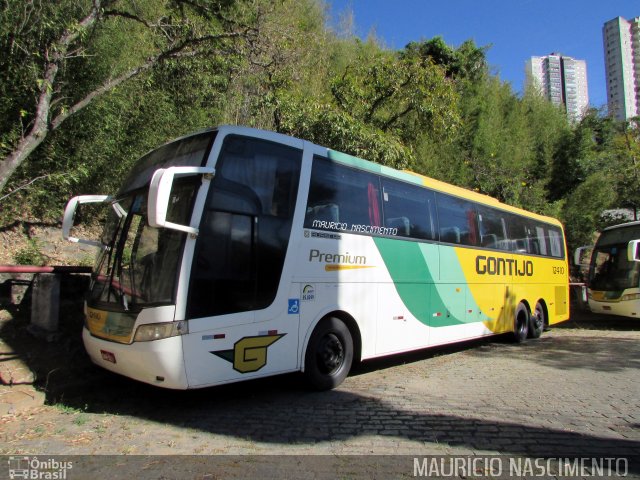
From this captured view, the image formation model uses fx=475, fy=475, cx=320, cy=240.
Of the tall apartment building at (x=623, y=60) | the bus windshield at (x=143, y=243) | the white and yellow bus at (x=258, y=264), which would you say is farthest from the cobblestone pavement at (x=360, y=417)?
the tall apartment building at (x=623, y=60)

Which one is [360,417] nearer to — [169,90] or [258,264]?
[258,264]

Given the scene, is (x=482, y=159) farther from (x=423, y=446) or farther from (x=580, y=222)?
(x=423, y=446)

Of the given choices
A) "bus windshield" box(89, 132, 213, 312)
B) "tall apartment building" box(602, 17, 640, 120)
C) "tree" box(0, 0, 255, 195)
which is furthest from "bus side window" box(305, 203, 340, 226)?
"tall apartment building" box(602, 17, 640, 120)

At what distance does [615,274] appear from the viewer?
15.6 meters

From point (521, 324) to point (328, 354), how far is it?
7.45 meters

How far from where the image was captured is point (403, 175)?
8.07m

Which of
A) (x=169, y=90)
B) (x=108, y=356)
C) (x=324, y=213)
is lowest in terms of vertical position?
(x=108, y=356)

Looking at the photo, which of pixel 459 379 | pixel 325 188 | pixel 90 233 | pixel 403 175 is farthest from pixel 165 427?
pixel 90 233

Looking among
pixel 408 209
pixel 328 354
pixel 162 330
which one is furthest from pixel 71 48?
pixel 328 354

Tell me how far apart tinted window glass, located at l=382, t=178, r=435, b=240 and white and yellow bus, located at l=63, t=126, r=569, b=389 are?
3 cm

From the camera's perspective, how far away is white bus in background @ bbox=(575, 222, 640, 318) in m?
15.0

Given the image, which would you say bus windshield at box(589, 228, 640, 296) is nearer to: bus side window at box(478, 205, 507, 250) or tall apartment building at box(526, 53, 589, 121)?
bus side window at box(478, 205, 507, 250)

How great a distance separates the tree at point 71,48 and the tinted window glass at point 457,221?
5260 mm

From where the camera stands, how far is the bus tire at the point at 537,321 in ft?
40.8
